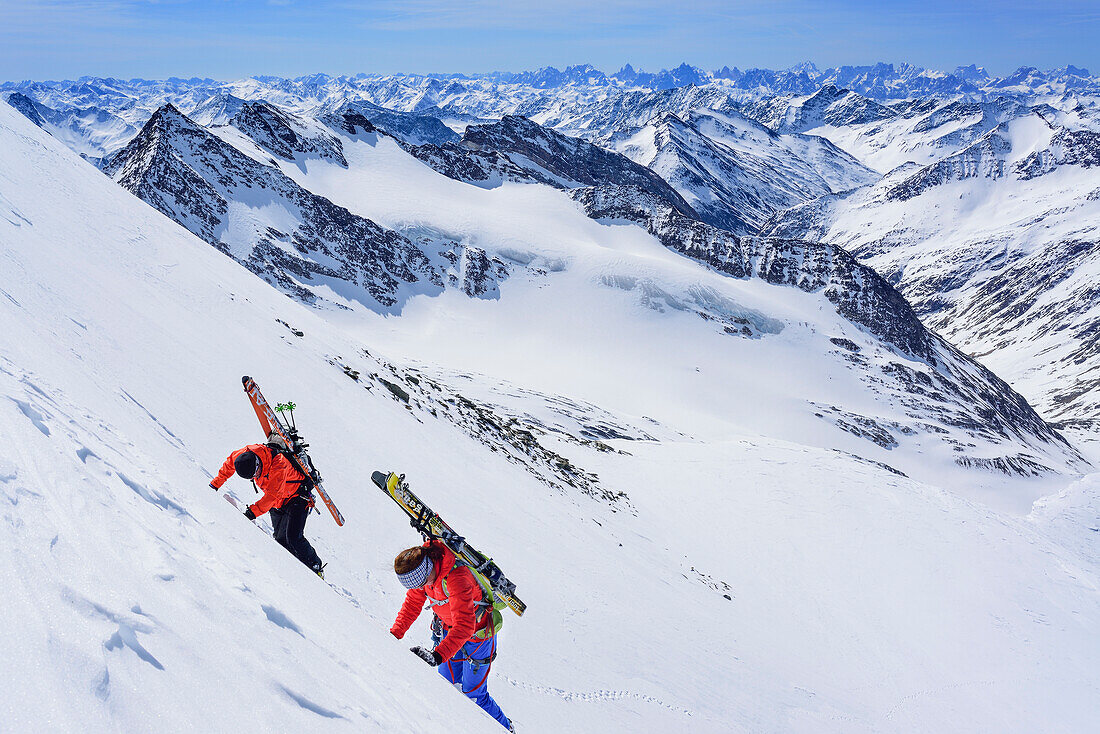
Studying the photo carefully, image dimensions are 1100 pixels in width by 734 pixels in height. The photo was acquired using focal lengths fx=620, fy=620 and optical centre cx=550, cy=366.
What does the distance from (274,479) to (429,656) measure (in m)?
2.84

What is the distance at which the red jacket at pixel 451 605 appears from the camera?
6676 millimetres

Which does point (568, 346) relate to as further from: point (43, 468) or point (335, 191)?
point (43, 468)

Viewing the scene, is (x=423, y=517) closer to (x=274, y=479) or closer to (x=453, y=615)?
(x=453, y=615)

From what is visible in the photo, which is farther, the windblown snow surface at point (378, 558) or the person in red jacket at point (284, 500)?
the person in red jacket at point (284, 500)

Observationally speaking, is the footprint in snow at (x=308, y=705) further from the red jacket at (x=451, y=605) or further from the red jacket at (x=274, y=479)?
the red jacket at (x=274, y=479)

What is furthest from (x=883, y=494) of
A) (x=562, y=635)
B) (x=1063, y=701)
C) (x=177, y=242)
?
(x=177, y=242)

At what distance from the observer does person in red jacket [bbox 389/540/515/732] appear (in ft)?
21.7

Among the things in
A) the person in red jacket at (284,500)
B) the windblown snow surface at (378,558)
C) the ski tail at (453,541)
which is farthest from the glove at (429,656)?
the person in red jacket at (284,500)

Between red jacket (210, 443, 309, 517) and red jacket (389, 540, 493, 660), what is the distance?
204 cm

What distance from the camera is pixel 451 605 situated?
672 cm

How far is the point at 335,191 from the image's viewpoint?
113 metres

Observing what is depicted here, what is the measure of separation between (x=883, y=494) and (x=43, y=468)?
37098 millimetres

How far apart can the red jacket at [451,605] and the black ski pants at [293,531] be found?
4.73ft

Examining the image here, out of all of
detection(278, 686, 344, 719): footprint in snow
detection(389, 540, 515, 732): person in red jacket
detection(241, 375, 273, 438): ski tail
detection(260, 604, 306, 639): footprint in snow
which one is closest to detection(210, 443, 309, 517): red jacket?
detection(241, 375, 273, 438): ski tail
